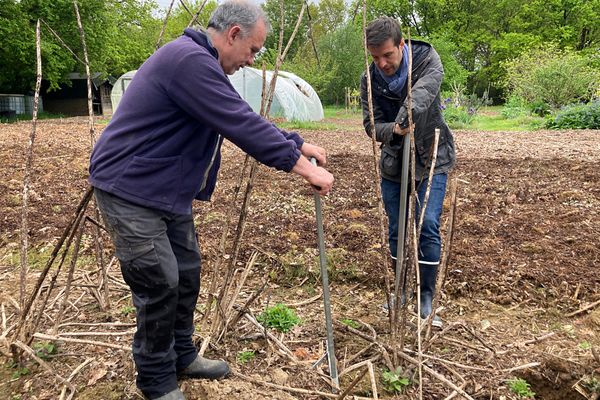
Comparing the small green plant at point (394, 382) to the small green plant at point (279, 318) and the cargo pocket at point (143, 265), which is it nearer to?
the small green plant at point (279, 318)

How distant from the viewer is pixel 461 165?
23.4 ft

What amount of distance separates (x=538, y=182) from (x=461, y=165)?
139cm

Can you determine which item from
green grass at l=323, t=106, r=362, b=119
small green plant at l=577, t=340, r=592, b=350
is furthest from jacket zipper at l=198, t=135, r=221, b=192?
green grass at l=323, t=106, r=362, b=119

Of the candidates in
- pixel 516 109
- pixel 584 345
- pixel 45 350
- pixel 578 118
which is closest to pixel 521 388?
pixel 584 345

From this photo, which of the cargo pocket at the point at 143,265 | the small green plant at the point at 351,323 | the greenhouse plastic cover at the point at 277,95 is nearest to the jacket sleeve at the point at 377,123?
the small green plant at the point at 351,323

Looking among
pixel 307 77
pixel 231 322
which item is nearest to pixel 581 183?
pixel 231 322

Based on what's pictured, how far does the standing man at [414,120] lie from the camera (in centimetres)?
250

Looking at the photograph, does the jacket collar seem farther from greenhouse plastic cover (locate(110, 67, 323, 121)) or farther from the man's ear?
greenhouse plastic cover (locate(110, 67, 323, 121))

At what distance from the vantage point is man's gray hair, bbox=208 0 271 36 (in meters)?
1.84

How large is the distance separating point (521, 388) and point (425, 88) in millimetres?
1569

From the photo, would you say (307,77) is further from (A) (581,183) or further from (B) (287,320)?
(B) (287,320)

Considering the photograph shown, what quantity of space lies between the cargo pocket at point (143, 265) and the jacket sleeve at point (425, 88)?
1372 millimetres

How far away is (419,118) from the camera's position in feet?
8.60

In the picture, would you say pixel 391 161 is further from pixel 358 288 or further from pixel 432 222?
pixel 358 288
